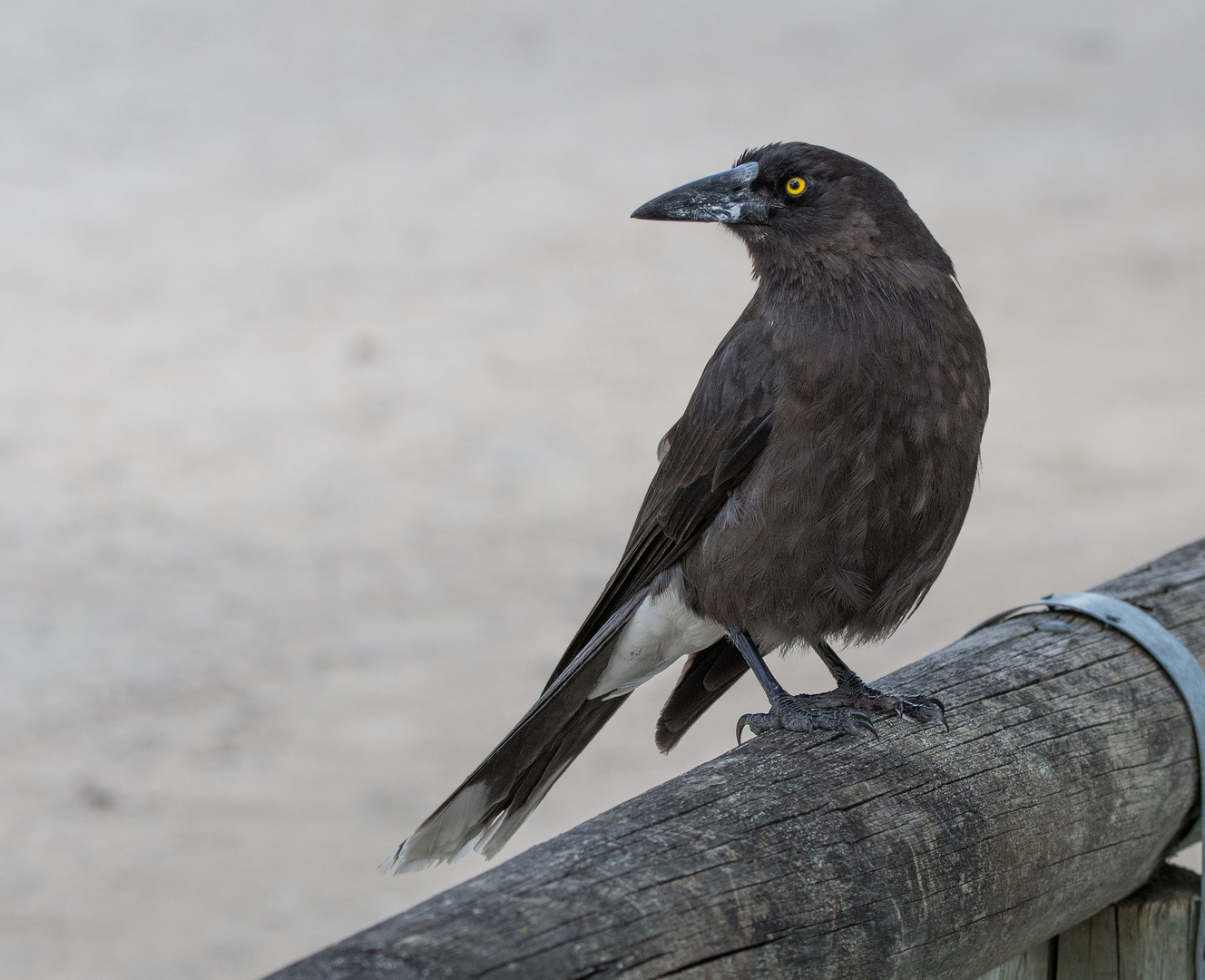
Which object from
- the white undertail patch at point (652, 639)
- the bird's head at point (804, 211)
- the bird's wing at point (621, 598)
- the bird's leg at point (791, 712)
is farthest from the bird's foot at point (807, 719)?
the bird's head at point (804, 211)

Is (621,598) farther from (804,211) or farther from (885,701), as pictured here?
(804,211)

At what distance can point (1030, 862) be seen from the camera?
2006mm

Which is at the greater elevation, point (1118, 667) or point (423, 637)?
point (423, 637)

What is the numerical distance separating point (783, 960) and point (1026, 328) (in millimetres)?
7934

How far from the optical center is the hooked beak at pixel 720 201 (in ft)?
9.64

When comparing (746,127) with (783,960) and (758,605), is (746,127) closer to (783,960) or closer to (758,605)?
(758,605)

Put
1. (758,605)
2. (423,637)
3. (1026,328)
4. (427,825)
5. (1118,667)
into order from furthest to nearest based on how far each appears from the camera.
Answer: (1026,328) < (423,637) < (758,605) < (427,825) < (1118,667)

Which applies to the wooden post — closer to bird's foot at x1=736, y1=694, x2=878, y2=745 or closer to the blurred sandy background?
bird's foot at x1=736, y1=694, x2=878, y2=745

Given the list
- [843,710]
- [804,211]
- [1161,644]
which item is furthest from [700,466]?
[1161,644]

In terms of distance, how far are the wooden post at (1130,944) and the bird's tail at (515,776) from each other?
2.89 ft

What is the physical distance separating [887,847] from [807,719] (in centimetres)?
55

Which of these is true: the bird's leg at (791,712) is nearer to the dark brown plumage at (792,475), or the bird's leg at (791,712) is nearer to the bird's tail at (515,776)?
the dark brown plumage at (792,475)

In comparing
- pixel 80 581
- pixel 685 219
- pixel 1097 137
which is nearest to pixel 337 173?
pixel 80 581

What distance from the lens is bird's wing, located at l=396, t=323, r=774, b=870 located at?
8.63 ft
